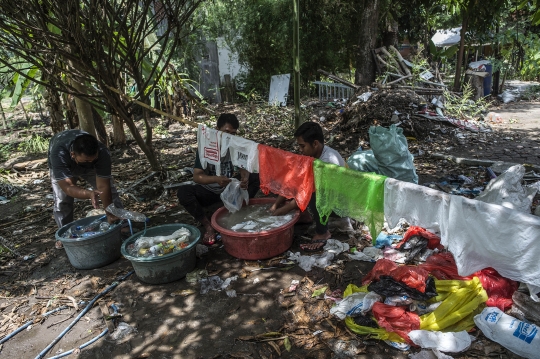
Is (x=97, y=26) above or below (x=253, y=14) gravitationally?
below

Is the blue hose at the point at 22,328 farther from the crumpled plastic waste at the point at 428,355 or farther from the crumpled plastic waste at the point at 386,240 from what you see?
the crumpled plastic waste at the point at 386,240

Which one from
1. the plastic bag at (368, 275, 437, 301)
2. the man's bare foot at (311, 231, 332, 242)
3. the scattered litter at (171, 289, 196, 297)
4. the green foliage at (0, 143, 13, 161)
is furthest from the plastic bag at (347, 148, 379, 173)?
the green foliage at (0, 143, 13, 161)

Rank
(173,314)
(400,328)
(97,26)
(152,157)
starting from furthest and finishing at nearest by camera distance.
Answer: (152,157)
(97,26)
(173,314)
(400,328)

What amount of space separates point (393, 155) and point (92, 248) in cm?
365

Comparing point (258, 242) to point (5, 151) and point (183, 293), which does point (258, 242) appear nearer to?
point (183, 293)

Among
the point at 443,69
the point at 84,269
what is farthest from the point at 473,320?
the point at 443,69

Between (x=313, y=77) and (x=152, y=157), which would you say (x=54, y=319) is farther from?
(x=313, y=77)

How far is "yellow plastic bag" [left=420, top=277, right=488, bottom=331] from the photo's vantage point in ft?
8.45

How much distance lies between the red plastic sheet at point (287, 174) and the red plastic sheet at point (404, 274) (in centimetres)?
83

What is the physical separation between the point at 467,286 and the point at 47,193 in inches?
261

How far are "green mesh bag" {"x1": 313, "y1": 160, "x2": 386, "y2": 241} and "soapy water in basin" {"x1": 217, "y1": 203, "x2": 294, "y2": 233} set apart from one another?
0.83 m

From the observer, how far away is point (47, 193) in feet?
21.0

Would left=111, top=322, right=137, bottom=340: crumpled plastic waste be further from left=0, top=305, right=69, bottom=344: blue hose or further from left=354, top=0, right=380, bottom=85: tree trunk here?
left=354, top=0, right=380, bottom=85: tree trunk

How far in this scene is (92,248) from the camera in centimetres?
377
